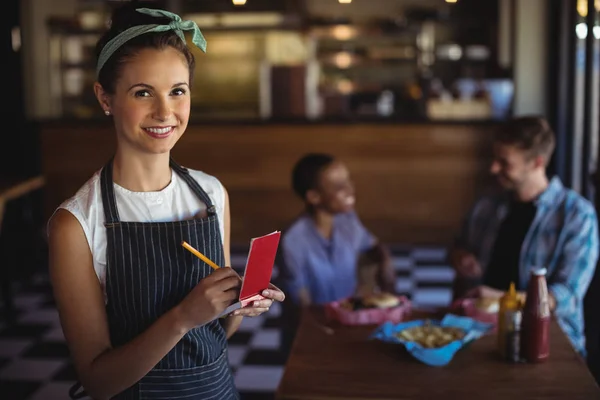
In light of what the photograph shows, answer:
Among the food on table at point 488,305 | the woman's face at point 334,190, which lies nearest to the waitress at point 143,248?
the food on table at point 488,305

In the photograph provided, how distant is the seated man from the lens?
271cm

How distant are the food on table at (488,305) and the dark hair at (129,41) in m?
1.34

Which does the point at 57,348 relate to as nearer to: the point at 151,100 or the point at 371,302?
the point at 371,302

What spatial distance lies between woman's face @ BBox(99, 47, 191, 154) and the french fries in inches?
39.9

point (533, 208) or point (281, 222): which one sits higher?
point (533, 208)

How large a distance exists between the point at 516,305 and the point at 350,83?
29.6 feet

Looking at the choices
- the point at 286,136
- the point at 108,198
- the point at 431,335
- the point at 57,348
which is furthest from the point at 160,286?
the point at 286,136

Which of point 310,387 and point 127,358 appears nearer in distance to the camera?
point 127,358

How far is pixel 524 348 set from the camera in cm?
207

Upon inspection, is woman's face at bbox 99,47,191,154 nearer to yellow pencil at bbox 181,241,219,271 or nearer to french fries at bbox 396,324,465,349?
yellow pencil at bbox 181,241,219,271

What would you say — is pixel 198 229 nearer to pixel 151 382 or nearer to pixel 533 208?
pixel 151 382

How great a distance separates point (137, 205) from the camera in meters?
1.55

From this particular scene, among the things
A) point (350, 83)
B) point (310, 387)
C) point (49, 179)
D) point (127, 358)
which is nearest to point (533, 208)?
point (310, 387)

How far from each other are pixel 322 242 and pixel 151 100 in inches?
66.7
